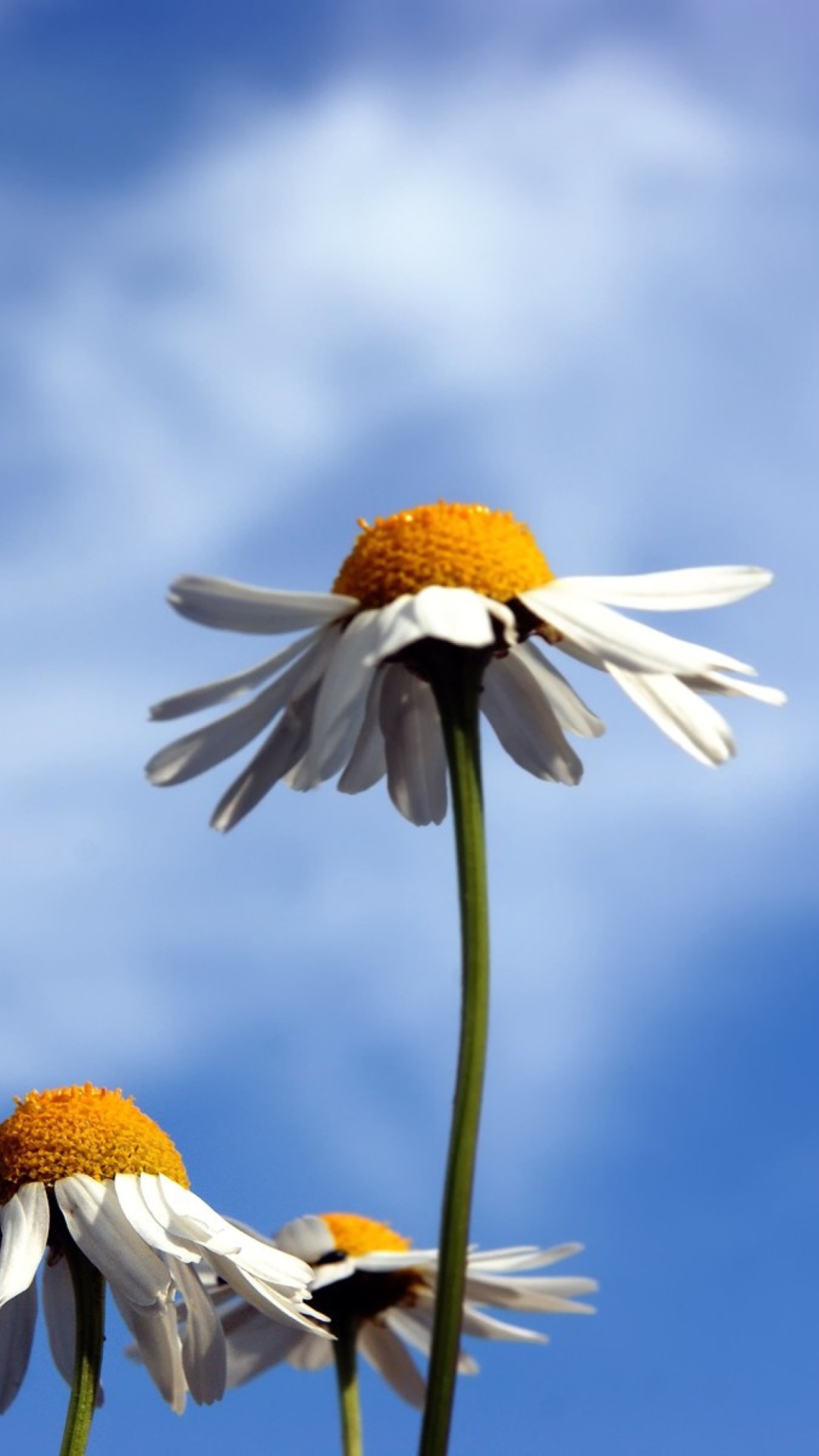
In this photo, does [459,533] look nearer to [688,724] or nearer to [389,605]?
[389,605]

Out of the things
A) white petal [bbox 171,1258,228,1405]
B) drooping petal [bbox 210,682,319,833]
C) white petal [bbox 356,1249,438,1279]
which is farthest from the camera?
white petal [bbox 171,1258,228,1405]

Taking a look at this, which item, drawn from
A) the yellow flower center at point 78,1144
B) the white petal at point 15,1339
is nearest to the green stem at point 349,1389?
the yellow flower center at point 78,1144

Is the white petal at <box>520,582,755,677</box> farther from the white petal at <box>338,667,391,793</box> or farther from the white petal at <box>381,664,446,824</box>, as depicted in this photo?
the white petal at <box>338,667,391,793</box>

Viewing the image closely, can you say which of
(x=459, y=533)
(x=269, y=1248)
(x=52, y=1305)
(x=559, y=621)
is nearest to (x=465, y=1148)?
(x=559, y=621)

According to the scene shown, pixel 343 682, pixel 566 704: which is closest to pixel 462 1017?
pixel 343 682

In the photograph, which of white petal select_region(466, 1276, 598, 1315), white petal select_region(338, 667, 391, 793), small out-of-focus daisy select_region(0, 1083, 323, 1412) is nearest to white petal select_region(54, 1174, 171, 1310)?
small out-of-focus daisy select_region(0, 1083, 323, 1412)

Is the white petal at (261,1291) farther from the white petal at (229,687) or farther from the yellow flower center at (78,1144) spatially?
the white petal at (229,687)
